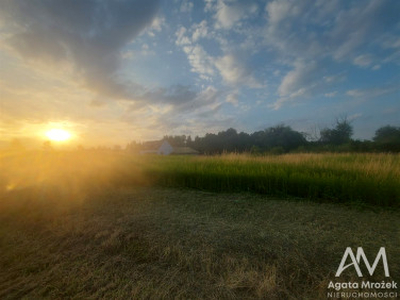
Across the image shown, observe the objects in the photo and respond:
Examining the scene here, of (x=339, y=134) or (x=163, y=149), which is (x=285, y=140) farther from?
(x=163, y=149)

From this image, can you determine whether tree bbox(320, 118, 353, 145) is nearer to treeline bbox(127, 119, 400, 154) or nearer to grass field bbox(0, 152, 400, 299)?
treeline bbox(127, 119, 400, 154)

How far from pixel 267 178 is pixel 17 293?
198 inches

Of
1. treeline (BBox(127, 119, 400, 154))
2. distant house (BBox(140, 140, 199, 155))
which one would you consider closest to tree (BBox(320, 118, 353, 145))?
treeline (BBox(127, 119, 400, 154))

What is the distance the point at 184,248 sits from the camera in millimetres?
2064

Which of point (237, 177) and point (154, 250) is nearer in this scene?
point (154, 250)

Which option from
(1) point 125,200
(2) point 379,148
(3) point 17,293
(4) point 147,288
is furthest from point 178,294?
(2) point 379,148

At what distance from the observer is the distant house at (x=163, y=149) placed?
39825mm

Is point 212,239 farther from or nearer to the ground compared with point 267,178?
nearer to the ground

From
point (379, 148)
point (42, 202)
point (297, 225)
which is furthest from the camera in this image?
point (379, 148)

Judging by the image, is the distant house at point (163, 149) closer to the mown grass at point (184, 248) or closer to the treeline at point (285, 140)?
the treeline at point (285, 140)

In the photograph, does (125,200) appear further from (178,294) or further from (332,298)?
(332,298)

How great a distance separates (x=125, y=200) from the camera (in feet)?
13.6

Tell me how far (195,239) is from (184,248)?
0.24 m

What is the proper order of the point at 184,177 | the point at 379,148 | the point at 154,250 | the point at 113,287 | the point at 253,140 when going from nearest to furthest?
1. the point at 113,287
2. the point at 154,250
3. the point at 184,177
4. the point at 379,148
5. the point at 253,140
